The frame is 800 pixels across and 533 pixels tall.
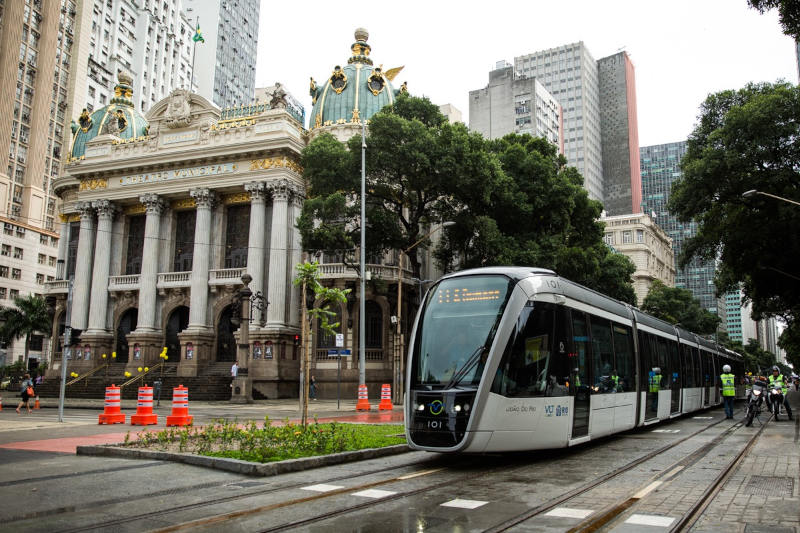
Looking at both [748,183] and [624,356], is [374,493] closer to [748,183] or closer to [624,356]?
[624,356]

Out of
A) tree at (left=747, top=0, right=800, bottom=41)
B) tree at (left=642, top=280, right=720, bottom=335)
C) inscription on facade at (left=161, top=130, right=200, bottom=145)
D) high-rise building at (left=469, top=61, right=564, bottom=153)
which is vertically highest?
high-rise building at (left=469, top=61, right=564, bottom=153)

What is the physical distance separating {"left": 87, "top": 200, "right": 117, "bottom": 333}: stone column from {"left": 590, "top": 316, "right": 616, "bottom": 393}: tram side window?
134 ft

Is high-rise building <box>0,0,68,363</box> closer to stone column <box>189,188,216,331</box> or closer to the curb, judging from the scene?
stone column <box>189,188,216,331</box>

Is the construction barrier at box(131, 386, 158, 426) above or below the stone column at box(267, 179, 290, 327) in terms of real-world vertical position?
below

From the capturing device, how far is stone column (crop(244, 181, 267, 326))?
4175 cm

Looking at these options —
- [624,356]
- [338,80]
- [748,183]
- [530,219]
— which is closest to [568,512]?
[624,356]

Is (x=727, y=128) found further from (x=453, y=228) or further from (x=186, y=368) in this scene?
(x=186, y=368)

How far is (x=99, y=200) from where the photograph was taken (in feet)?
155

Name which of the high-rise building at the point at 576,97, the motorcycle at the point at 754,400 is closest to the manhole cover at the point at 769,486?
the motorcycle at the point at 754,400

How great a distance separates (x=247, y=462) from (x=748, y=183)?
83.6ft

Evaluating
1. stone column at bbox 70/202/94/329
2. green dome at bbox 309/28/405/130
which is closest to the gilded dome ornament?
green dome at bbox 309/28/405/130

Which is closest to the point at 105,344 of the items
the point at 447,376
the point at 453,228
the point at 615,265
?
the point at 453,228

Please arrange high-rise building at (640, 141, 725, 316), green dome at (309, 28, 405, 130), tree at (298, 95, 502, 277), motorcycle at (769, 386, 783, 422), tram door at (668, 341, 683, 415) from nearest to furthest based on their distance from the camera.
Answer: tram door at (668, 341, 683, 415) < motorcycle at (769, 386, 783, 422) < tree at (298, 95, 502, 277) < green dome at (309, 28, 405, 130) < high-rise building at (640, 141, 725, 316)

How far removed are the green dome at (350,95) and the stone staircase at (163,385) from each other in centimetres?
1831
